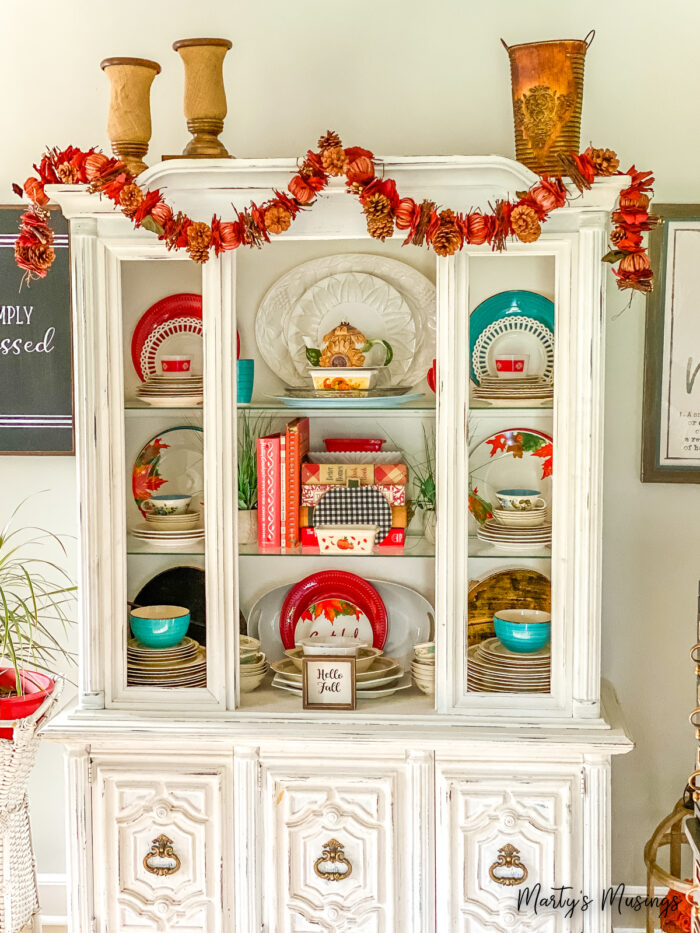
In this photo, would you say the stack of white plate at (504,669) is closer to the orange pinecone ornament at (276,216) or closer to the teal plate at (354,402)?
the teal plate at (354,402)

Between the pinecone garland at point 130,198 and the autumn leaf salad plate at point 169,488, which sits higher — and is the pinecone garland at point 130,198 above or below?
above

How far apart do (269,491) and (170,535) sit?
278 millimetres

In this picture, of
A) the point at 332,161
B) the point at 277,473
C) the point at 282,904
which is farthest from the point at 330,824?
the point at 332,161

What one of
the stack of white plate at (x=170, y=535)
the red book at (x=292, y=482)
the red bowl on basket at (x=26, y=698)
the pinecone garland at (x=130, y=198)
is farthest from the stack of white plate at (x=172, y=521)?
the pinecone garland at (x=130, y=198)

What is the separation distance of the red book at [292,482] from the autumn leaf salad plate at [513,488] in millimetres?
463

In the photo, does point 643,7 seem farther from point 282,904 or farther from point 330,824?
point 282,904

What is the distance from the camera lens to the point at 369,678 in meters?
2.52

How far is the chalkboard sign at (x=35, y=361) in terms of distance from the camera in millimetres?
2834

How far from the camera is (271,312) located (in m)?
2.66

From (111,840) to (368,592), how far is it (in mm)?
912

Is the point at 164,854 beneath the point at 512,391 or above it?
beneath

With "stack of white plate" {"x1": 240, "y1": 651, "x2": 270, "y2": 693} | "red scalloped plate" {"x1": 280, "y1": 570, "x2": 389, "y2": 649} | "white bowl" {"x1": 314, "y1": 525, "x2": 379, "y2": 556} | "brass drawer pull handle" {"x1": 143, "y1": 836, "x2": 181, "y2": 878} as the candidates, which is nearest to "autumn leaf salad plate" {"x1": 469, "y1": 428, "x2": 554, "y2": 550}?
"white bowl" {"x1": 314, "y1": 525, "x2": 379, "y2": 556}

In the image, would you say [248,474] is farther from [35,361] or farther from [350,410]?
[35,361]

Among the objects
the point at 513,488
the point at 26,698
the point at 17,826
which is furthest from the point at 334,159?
the point at 17,826
